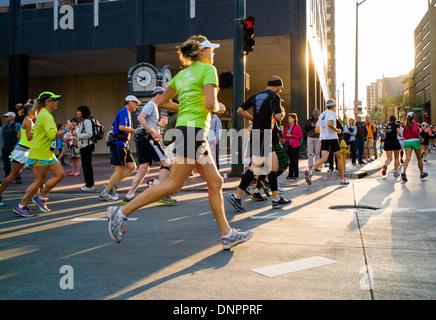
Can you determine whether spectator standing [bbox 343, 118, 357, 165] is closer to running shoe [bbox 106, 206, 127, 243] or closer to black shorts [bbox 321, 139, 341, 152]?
black shorts [bbox 321, 139, 341, 152]

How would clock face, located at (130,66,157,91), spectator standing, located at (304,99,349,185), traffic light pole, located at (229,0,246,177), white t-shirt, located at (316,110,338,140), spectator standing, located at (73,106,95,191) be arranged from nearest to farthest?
spectator standing, located at (73,106,95,191)
spectator standing, located at (304,99,349,185)
white t-shirt, located at (316,110,338,140)
traffic light pole, located at (229,0,246,177)
clock face, located at (130,66,157,91)

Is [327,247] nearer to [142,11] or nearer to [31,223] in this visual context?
[31,223]

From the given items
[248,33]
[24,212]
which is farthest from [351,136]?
[24,212]

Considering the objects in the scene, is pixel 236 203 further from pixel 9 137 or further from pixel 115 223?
pixel 9 137

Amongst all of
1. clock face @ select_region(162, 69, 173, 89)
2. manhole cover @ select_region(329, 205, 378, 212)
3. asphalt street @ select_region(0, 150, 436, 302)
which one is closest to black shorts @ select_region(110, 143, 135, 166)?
asphalt street @ select_region(0, 150, 436, 302)

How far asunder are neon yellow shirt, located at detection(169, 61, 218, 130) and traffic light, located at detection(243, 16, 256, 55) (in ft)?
23.4

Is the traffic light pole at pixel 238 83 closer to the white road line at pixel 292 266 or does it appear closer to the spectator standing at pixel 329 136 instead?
the spectator standing at pixel 329 136

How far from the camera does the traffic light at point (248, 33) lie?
10738mm

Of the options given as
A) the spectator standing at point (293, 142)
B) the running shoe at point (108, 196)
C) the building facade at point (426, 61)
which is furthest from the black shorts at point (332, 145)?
the building facade at point (426, 61)

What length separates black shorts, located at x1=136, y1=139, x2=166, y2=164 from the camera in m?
7.37

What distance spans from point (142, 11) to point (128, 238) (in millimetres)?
18884

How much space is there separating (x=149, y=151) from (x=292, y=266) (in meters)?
4.42

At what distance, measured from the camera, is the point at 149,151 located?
742 centimetres

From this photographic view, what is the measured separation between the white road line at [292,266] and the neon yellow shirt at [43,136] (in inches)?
163
